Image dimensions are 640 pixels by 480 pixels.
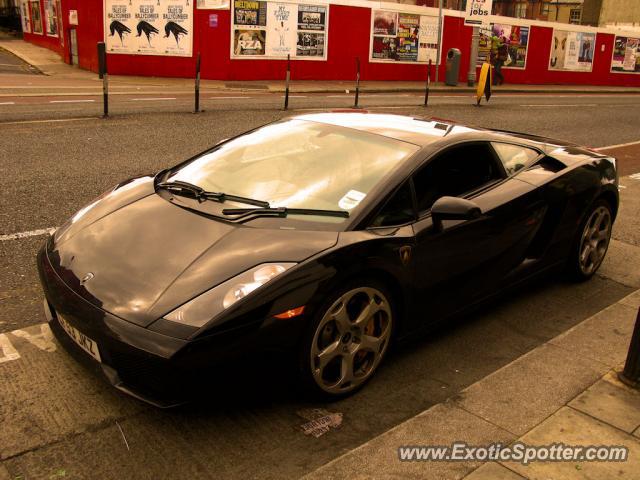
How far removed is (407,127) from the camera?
4.14m

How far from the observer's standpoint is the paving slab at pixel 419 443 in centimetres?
259

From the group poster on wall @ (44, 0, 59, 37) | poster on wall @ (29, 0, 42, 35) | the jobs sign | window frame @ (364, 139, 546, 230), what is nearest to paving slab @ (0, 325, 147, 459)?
window frame @ (364, 139, 546, 230)

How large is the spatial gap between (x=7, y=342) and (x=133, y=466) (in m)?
1.37

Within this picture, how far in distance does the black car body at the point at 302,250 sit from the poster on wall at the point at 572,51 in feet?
100

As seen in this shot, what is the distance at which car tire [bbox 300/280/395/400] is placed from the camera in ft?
9.84

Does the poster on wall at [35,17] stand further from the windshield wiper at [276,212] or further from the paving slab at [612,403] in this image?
the paving slab at [612,403]

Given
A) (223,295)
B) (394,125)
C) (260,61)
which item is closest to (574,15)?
(260,61)

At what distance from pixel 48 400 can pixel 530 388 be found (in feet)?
7.62

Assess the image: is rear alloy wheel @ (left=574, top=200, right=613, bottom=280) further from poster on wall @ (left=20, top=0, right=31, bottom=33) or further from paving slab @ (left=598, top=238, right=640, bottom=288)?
poster on wall @ (left=20, top=0, right=31, bottom=33)

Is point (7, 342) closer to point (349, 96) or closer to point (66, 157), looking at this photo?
point (66, 157)

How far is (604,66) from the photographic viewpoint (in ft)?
114

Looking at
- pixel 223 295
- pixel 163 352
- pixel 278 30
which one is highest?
pixel 278 30

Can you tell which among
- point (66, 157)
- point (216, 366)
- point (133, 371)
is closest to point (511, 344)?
point (216, 366)

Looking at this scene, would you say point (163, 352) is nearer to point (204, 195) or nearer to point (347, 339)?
point (347, 339)
